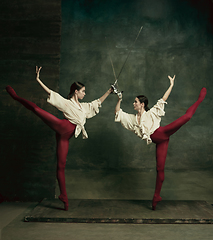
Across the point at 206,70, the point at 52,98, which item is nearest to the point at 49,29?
the point at 52,98

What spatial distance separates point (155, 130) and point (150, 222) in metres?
1.20

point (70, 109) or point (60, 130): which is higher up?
point (70, 109)

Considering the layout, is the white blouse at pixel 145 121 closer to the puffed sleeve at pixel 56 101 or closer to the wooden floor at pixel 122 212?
the puffed sleeve at pixel 56 101

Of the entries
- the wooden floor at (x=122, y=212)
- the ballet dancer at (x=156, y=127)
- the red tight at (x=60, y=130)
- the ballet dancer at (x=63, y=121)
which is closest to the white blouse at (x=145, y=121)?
the ballet dancer at (x=156, y=127)

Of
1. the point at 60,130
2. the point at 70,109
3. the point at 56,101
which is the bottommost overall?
the point at 60,130

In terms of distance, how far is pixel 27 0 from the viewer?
4613 millimetres

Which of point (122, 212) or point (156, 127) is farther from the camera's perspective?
point (156, 127)

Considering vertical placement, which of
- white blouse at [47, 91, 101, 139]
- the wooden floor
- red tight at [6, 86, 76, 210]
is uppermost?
white blouse at [47, 91, 101, 139]

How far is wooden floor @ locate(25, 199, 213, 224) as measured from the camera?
348 centimetres

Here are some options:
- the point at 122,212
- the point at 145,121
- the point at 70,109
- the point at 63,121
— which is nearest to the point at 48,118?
the point at 63,121

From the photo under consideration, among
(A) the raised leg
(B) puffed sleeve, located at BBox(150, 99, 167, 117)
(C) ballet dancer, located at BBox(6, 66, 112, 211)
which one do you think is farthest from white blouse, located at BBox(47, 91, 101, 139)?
(B) puffed sleeve, located at BBox(150, 99, 167, 117)

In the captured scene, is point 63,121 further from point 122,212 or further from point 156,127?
point 122,212

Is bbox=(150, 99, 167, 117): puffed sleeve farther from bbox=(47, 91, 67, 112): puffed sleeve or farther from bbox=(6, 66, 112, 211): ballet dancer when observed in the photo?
bbox=(47, 91, 67, 112): puffed sleeve

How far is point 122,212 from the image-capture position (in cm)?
370
